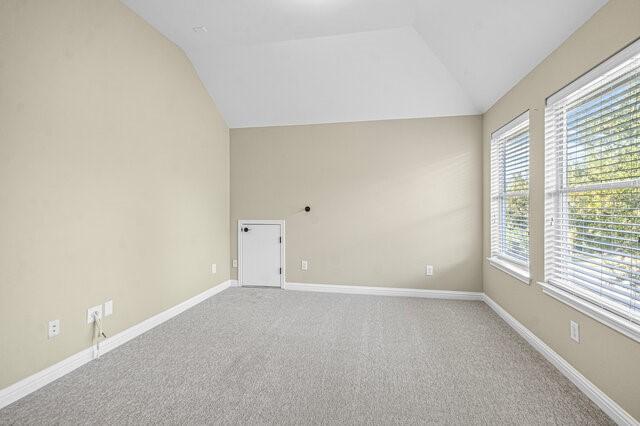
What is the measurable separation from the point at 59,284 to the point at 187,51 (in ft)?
8.84

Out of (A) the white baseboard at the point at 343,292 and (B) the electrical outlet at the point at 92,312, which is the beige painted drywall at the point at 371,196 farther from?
(B) the electrical outlet at the point at 92,312

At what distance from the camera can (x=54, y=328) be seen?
6.79 feet

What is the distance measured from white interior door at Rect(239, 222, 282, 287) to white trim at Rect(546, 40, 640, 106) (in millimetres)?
3316

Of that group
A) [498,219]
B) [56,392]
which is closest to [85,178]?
[56,392]

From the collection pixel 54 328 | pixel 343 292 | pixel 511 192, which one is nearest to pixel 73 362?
pixel 54 328

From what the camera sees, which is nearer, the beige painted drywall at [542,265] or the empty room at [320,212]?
the beige painted drywall at [542,265]

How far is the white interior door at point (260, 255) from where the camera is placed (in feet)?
14.2

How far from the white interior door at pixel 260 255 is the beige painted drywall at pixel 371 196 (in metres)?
0.15

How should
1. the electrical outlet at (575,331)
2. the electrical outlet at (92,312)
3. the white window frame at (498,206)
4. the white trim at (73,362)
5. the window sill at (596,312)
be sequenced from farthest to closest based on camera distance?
the white window frame at (498,206) → the electrical outlet at (92,312) → the electrical outlet at (575,331) → the white trim at (73,362) → the window sill at (596,312)

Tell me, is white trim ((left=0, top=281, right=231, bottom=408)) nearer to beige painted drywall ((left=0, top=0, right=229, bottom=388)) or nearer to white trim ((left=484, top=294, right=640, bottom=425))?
beige painted drywall ((left=0, top=0, right=229, bottom=388))

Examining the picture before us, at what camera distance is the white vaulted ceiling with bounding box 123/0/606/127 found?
237 cm

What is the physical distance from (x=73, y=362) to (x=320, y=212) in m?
2.90

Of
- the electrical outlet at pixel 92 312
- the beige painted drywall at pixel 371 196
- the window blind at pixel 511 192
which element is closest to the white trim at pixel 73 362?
the electrical outlet at pixel 92 312

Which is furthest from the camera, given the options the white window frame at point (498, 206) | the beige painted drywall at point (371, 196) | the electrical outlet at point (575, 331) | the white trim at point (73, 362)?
the beige painted drywall at point (371, 196)
